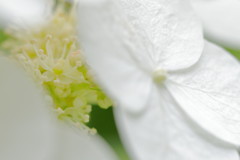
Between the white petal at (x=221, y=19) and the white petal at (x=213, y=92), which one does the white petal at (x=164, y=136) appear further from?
the white petal at (x=221, y=19)

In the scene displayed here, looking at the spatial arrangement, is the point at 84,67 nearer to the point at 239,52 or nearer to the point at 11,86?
the point at 11,86

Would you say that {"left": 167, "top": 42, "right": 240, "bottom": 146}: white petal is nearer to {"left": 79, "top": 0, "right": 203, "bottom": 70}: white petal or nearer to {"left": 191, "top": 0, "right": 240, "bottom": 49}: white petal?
{"left": 79, "top": 0, "right": 203, "bottom": 70}: white petal

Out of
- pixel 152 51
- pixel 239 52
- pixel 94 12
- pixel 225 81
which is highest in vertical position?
pixel 94 12

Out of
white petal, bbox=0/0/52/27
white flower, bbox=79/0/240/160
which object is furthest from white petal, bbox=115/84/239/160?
white petal, bbox=0/0/52/27

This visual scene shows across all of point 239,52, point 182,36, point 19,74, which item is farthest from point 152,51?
point 239,52

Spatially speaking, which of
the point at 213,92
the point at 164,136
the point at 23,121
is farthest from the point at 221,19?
the point at 23,121

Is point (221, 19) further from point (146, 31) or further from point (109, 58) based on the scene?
point (109, 58)
